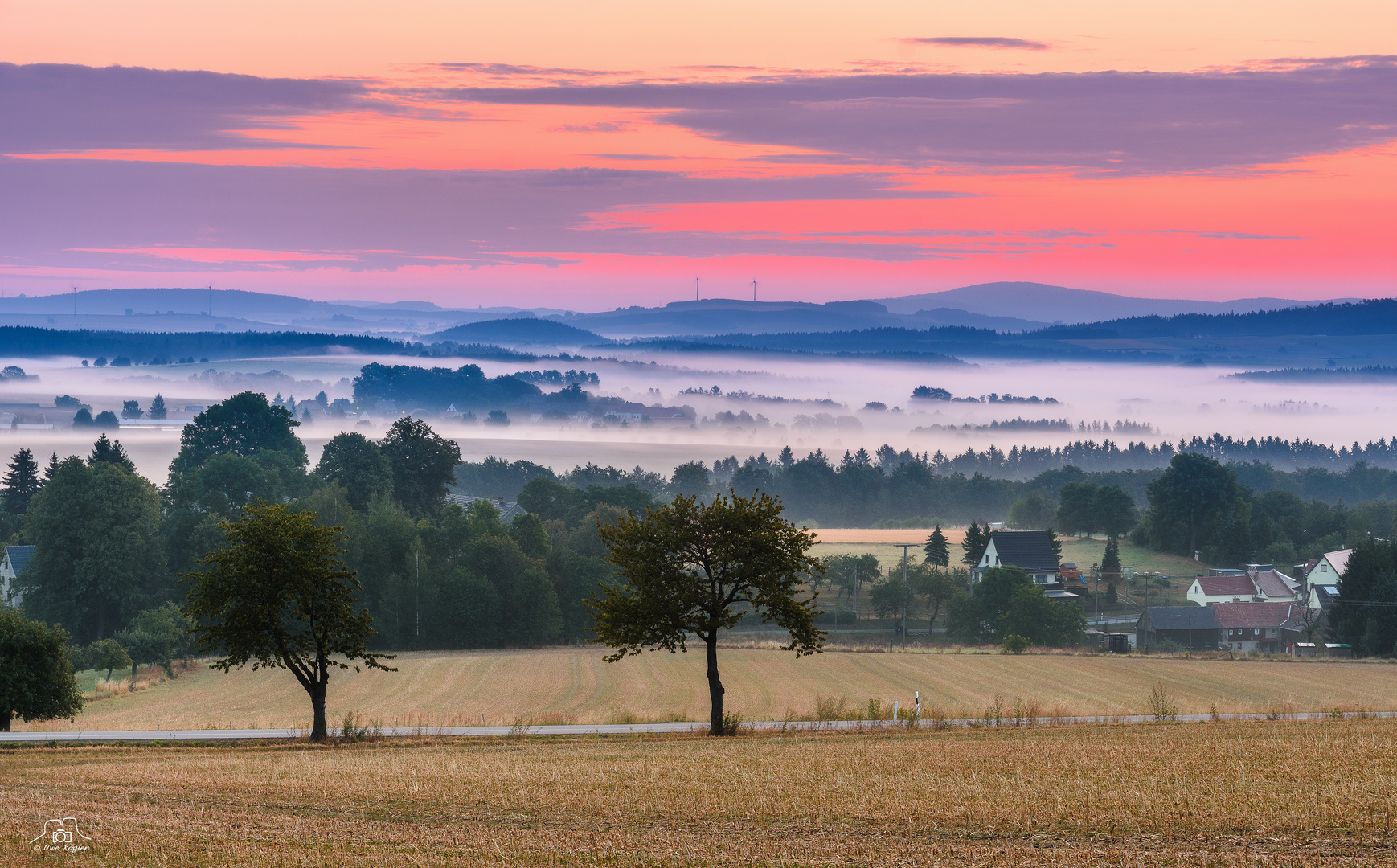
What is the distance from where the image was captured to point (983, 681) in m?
64.9

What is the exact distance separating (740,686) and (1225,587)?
7108 centimetres

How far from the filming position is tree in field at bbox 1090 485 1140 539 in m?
152

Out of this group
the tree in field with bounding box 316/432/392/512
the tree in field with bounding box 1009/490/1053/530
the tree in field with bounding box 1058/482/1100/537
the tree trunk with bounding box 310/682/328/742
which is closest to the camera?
the tree trunk with bounding box 310/682/328/742

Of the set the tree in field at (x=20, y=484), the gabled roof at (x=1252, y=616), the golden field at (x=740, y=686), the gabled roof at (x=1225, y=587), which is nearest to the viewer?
the golden field at (x=740, y=686)

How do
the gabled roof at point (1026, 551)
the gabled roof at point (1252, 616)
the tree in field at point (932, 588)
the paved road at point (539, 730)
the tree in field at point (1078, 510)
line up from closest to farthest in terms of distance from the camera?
the paved road at point (539, 730), the tree in field at point (932, 588), the gabled roof at point (1252, 616), the gabled roof at point (1026, 551), the tree in field at point (1078, 510)

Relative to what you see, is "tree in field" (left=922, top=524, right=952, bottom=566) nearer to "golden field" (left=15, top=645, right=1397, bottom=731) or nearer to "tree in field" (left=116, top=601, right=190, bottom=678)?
"golden field" (left=15, top=645, right=1397, bottom=731)

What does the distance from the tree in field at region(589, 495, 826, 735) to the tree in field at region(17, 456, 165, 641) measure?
205 ft

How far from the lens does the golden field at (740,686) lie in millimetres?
52688

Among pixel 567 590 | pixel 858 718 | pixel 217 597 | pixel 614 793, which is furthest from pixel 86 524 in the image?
pixel 614 793

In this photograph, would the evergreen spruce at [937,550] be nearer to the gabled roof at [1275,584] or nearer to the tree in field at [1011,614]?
the tree in field at [1011,614]

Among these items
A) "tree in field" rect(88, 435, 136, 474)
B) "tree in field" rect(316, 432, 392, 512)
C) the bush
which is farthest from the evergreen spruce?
the bush

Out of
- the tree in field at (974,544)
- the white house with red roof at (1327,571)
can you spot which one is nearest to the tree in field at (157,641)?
the tree in field at (974,544)

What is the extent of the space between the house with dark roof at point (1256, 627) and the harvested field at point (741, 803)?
78904 millimetres

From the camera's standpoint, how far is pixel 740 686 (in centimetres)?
6319
